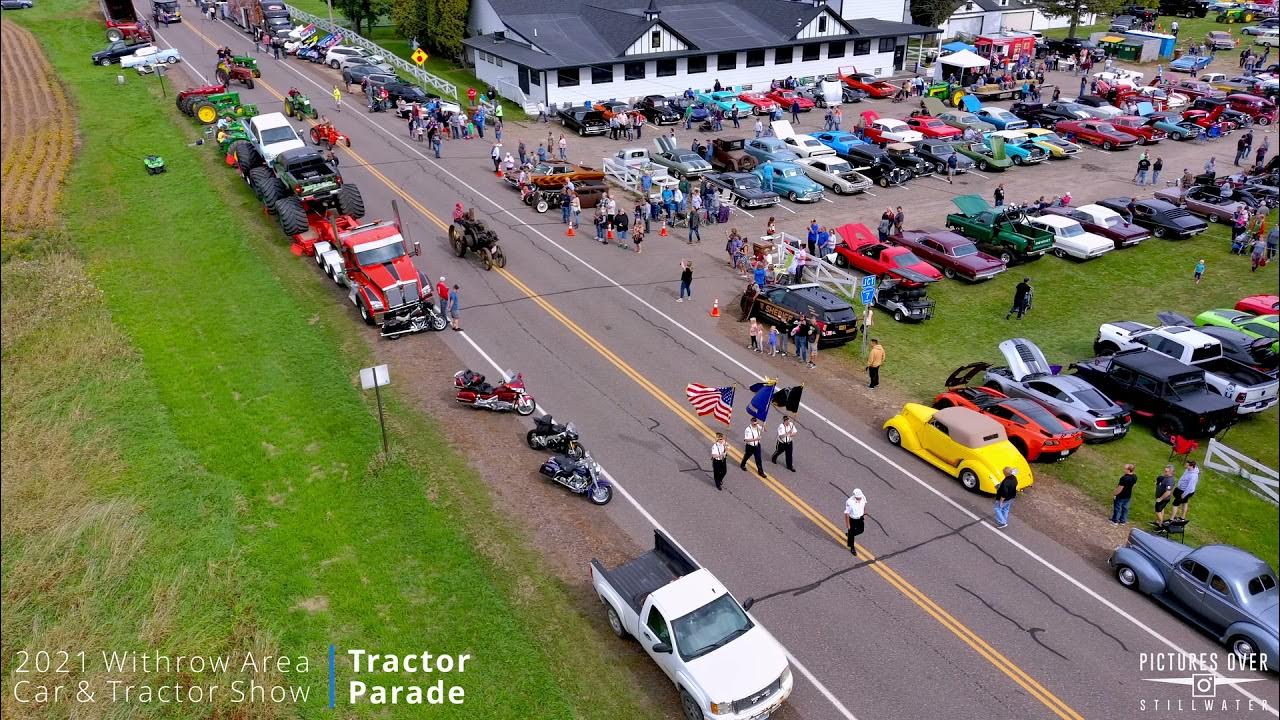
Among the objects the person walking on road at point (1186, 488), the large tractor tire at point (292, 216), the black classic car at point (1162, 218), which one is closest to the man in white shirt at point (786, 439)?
the person walking on road at point (1186, 488)

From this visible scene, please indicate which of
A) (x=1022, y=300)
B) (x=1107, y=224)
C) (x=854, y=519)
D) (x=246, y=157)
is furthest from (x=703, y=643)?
(x=246, y=157)

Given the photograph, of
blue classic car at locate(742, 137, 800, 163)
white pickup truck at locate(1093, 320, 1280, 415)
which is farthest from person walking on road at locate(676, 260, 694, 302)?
blue classic car at locate(742, 137, 800, 163)

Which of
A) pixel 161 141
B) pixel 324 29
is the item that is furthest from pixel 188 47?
pixel 161 141

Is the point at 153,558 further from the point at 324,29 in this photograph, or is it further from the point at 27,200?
the point at 324,29

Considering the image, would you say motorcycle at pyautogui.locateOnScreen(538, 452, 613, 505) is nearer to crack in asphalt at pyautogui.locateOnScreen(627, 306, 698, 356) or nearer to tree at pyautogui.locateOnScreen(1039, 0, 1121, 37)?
crack in asphalt at pyautogui.locateOnScreen(627, 306, 698, 356)

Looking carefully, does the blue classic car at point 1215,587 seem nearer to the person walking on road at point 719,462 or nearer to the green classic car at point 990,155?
the person walking on road at point 719,462

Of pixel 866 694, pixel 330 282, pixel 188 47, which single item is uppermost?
pixel 188 47
